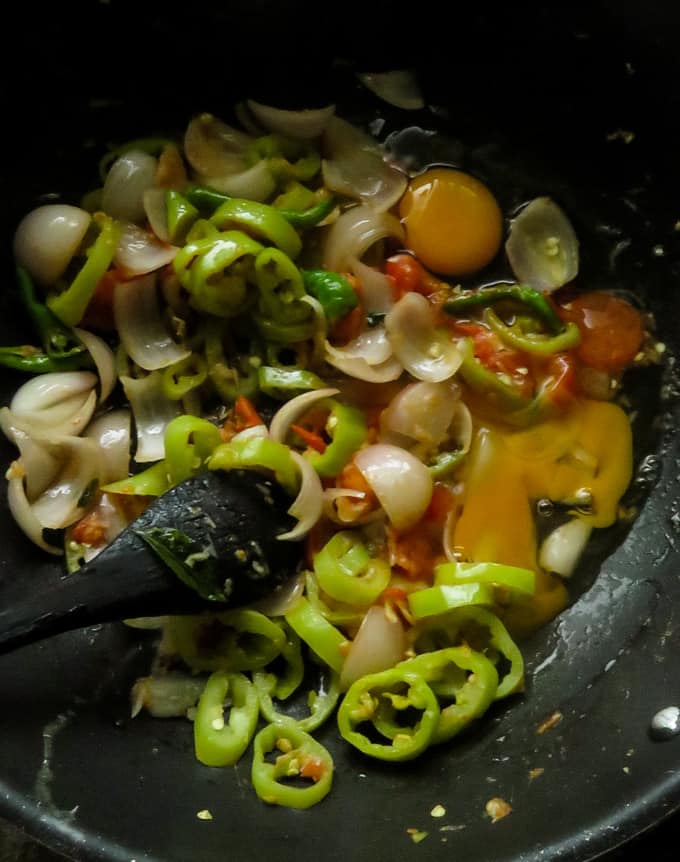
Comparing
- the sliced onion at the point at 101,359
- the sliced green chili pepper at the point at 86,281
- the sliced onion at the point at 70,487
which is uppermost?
the sliced green chili pepper at the point at 86,281

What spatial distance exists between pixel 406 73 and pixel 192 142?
67 centimetres

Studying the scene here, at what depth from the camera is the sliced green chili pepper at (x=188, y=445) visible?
2271mm

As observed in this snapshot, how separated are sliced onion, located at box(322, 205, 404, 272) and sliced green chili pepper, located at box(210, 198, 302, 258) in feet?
0.56

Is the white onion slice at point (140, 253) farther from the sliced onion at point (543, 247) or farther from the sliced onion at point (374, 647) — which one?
the sliced onion at point (374, 647)

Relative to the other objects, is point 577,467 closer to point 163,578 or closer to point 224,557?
point 224,557

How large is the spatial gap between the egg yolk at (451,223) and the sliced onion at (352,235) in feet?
0.37

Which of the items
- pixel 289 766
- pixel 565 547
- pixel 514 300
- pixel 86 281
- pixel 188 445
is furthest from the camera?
pixel 514 300

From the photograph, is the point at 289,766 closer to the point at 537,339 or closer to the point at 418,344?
the point at 418,344

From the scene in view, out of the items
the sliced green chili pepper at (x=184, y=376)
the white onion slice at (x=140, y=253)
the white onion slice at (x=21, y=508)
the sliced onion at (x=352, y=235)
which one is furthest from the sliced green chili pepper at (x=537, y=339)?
the white onion slice at (x=21, y=508)

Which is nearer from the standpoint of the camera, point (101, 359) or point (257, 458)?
point (257, 458)

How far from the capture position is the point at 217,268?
2.29 metres

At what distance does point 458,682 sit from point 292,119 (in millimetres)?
1651

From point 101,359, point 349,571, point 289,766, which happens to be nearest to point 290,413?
point 349,571

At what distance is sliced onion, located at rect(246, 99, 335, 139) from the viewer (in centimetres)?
260
